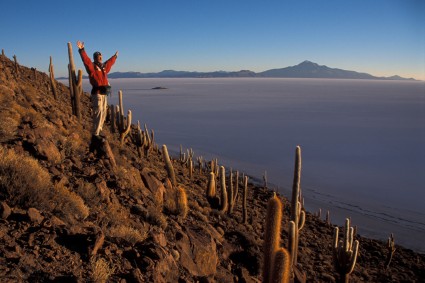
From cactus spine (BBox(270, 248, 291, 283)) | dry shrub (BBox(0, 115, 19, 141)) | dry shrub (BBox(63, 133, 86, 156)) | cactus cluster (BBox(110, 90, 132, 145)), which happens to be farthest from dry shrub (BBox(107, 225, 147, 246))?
cactus cluster (BBox(110, 90, 132, 145))

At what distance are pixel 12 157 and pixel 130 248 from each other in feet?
8.52

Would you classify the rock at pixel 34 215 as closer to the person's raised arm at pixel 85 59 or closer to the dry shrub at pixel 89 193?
the dry shrub at pixel 89 193

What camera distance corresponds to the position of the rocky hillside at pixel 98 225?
14.9ft

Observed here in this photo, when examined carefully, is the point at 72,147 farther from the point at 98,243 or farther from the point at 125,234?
the point at 98,243

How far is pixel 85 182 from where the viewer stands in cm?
722

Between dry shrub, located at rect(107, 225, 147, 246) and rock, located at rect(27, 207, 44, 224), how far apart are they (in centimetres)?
107

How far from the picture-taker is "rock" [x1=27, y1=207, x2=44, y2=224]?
195 inches

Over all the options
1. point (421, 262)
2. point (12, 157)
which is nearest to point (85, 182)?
point (12, 157)

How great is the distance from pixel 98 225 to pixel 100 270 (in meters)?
1.59

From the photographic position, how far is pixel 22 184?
531cm

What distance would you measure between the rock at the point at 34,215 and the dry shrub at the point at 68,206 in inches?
17.3

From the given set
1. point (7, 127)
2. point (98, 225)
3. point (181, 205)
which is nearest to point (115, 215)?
point (98, 225)

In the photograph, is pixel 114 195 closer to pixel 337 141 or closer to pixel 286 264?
pixel 286 264

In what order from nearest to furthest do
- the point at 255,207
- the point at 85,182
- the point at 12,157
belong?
A: the point at 12,157, the point at 85,182, the point at 255,207
